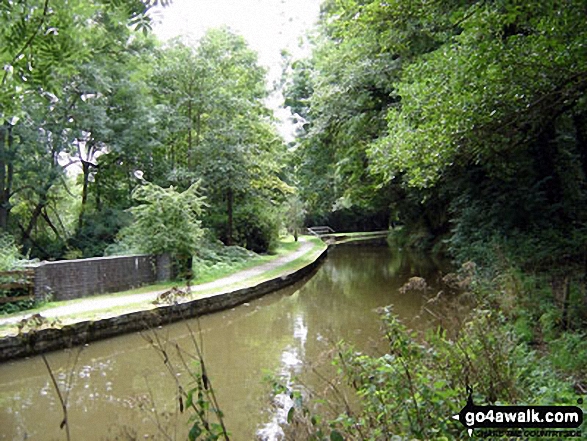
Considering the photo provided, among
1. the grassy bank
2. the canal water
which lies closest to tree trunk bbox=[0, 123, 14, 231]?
the grassy bank

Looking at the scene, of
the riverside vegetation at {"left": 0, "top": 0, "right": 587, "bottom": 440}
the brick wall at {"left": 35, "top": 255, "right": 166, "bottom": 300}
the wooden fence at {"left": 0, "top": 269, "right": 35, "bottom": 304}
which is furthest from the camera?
the brick wall at {"left": 35, "top": 255, "right": 166, "bottom": 300}

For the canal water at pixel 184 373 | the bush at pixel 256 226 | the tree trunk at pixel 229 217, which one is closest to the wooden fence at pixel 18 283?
the canal water at pixel 184 373

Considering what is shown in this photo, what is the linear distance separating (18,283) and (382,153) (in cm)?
730

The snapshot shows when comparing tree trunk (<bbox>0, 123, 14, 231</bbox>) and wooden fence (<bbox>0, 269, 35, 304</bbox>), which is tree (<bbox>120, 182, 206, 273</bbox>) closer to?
wooden fence (<bbox>0, 269, 35, 304</bbox>)

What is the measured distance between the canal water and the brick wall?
2152mm

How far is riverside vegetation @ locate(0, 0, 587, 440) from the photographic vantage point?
8.96ft

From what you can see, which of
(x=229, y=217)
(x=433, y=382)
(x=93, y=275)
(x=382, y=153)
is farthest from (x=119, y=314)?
(x=229, y=217)

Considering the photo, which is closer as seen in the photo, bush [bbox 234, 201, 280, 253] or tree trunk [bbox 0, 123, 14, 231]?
tree trunk [bbox 0, 123, 14, 231]

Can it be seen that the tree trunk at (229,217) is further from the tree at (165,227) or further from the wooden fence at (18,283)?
the wooden fence at (18,283)

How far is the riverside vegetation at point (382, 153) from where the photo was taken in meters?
2.73

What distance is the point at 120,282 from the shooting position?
31.5ft

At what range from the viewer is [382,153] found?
813 cm

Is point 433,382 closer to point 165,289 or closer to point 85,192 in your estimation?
point 165,289

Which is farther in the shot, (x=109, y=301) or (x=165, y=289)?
(x=165, y=289)
